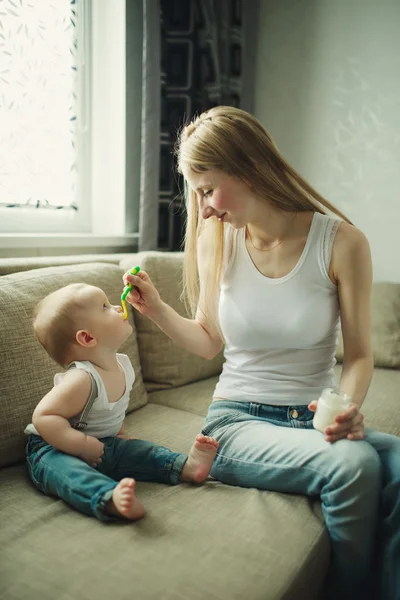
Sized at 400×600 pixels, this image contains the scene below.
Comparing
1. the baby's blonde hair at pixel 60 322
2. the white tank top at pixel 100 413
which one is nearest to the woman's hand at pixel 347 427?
the white tank top at pixel 100 413

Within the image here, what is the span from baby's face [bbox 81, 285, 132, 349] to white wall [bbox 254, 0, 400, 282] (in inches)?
70.8

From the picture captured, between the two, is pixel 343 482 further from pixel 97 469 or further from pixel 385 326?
pixel 385 326

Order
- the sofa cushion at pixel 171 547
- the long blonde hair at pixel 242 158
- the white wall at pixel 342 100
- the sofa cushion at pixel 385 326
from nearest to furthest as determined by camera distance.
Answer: the sofa cushion at pixel 171 547, the long blonde hair at pixel 242 158, the sofa cushion at pixel 385 326, the white wall at pixel 342 100

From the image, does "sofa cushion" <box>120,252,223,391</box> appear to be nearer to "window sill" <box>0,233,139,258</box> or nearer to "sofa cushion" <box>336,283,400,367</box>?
"window sill" <box>0,233,139,258</box>

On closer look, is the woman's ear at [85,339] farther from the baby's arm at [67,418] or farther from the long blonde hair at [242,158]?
the long blonde hair at [242,158]

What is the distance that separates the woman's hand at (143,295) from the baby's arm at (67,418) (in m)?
0.24

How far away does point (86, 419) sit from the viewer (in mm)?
1179

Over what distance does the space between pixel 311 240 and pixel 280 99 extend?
1.82 meters

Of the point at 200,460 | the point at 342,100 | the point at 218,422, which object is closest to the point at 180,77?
the point at 342,100

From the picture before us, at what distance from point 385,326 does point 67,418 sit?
1506 millimetres

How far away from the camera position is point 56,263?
5.38ft

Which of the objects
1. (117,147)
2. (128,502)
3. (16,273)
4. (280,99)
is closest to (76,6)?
(117,147)

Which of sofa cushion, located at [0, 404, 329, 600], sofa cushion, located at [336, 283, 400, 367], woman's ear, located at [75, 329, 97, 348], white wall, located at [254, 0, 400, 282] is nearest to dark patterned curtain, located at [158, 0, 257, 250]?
white wall, located at [254, 0, 400, 282]

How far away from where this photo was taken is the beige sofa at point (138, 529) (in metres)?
0.84
